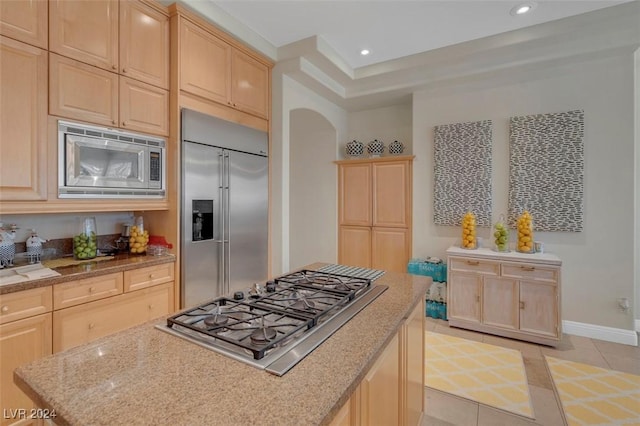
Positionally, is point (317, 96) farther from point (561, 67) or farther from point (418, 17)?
point (561, 67)

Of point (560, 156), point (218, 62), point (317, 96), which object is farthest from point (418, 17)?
point (560, 156)

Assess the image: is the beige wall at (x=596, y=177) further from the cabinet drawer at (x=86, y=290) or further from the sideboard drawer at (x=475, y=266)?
the cabinet drawer at (x=86, y=290)

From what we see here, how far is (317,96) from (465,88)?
190 cm

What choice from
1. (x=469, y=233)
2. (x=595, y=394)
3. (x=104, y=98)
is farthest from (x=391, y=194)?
(x=104, y=98)

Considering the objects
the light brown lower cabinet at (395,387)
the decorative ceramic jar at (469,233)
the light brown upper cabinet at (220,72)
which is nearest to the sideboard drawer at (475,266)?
the decorative ceramic jar at (469,233)

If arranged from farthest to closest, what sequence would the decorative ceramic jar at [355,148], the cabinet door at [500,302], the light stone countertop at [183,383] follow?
the decorative ceramic jar at [355,148], the cabinet door at [500,302], the light stone countertop at [183,383]

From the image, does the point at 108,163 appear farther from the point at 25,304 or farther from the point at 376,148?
the point at 376,148

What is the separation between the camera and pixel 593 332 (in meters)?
3.06

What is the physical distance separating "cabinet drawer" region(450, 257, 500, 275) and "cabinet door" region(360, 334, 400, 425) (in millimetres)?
2269

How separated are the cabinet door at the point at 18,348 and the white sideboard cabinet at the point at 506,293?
351 centimetres

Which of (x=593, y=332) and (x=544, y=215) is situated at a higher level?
(x=544, y=215)

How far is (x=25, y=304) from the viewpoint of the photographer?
1.64 m

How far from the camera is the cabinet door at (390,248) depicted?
4102mm

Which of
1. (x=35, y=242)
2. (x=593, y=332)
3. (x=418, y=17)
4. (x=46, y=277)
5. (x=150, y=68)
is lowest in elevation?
(x=593, y=332)
